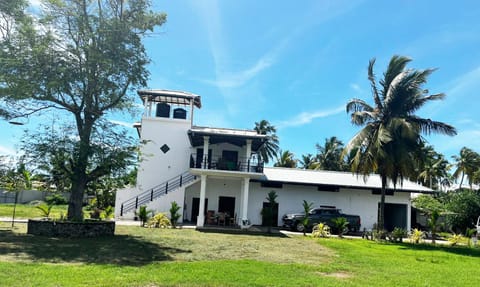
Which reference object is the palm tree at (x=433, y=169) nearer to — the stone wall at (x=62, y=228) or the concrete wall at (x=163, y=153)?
the concrete wall at (x=163, y=153)

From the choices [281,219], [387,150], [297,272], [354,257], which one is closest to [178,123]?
[281,219]

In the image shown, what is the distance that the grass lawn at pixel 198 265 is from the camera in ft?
21.6

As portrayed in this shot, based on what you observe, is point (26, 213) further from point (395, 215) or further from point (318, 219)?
point (395, 215)

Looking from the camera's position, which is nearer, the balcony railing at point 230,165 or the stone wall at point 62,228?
the stone wall at point 62,228

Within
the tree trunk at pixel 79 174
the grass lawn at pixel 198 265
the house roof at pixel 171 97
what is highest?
the house roof at pixel 171 97

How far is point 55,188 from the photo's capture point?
15117 millimetres

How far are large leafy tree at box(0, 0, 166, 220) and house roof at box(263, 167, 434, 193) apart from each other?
12.8 meters

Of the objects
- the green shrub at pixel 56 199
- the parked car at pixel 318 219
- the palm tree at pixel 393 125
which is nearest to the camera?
the palm tree at pixel 393 125

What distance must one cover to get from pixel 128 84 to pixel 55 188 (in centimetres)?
579

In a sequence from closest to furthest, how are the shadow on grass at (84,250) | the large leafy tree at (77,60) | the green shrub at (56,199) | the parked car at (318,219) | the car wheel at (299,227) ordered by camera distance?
1. the shadow on grass at (84,250)
2. the large leafy tree at (77,60)
3. the parked car at (318,219)
4. the car wheel at (299,227)
5. the green shrub at (56,199)

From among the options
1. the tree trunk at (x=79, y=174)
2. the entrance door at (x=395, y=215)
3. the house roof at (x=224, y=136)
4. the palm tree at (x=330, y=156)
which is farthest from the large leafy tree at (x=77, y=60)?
the palm tree at (x=330, y=156)

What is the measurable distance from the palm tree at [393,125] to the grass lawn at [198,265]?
6.23 meters

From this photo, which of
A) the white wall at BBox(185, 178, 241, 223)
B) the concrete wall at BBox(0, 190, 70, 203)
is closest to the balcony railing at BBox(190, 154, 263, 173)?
the white wall at BBox(185, 178, 241, 223)

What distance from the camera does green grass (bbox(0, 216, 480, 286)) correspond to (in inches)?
259
